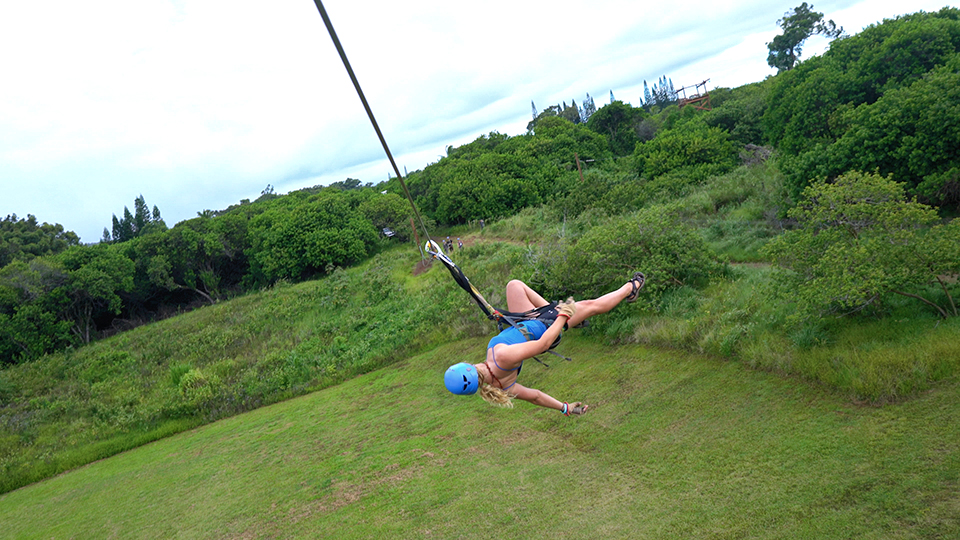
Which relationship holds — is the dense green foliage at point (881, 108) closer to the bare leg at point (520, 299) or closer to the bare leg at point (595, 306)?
the bare leg at point (595, 306)

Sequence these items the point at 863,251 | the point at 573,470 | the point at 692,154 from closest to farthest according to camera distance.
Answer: the point at 573,470 < the point at 863,251 < the point at 692,154

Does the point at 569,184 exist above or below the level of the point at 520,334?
above

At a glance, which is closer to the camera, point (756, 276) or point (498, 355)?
point (498, 355)

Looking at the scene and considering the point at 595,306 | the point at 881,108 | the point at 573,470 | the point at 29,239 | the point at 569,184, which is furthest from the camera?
the point at 29,239

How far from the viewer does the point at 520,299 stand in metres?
4.72

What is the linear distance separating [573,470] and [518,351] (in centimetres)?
340

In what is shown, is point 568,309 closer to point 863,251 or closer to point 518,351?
point 518,351

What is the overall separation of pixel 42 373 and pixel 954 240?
29.5 m

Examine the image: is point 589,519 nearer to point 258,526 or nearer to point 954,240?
point 258,526

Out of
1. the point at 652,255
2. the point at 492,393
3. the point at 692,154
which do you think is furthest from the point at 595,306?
the point at 692,154

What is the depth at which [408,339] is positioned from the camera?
16438 mm

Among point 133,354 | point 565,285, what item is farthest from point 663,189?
point 133,354

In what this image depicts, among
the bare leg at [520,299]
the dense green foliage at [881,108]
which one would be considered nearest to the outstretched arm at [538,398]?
the bare leg at [520,299]

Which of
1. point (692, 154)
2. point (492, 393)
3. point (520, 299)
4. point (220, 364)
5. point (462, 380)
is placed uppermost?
point (692, 154)
